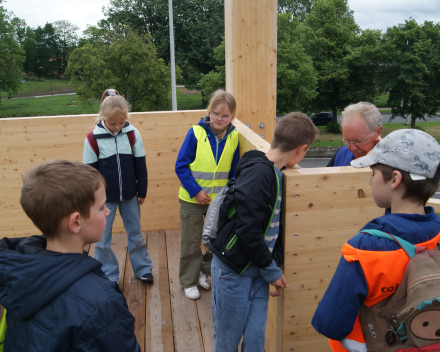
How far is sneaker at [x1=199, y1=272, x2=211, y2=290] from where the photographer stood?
3.46 metres

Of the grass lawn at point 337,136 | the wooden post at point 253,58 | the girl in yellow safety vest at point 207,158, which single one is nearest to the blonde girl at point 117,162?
the girl in yellow safety vest at point 207,158

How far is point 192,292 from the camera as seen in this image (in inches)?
132

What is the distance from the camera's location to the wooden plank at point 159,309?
2855 millimetres

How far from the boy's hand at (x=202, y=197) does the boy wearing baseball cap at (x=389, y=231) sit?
169cm

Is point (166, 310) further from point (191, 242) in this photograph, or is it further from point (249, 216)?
point (249, 216)

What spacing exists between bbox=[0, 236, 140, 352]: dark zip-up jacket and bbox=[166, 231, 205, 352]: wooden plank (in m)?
1.68

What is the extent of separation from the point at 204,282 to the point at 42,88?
2096 inches

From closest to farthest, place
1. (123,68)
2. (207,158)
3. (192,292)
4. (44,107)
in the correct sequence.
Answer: (207,158), (192,292), (123,68), (44,107)

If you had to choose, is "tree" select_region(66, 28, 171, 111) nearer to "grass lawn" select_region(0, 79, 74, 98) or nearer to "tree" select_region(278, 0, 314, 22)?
"grass lawn" select_region(0, 79, 74, 98)

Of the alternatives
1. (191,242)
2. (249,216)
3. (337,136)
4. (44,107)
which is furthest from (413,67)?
(44,107)

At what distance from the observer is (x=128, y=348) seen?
1306mm

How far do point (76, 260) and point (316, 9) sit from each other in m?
32.9

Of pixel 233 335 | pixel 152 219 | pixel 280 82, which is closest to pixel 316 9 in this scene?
pixel 280 82

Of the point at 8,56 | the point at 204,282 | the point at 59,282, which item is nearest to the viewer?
the point at 59,282
